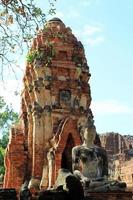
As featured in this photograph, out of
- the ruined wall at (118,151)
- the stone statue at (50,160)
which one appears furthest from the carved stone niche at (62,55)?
the ruined wall at (118,151)

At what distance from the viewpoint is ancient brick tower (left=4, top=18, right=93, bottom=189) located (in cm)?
1998

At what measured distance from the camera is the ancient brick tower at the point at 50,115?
65.6 ft

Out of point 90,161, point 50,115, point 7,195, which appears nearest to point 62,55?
point 50,115

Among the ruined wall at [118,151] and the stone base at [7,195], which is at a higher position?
the ruined wall at [118,151]

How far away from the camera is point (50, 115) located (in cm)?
2081

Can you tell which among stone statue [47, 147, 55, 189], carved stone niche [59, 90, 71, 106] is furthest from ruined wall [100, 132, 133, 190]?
stone statue [47, 147, 55, 189]

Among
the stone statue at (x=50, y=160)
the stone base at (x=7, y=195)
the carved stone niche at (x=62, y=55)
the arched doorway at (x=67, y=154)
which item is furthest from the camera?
the carved stone niche at (x=62, y=55)

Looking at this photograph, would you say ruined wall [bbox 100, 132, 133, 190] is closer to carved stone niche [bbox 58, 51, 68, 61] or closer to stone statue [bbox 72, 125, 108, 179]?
carved stone niche [bbox 58, 51, 68, 61]

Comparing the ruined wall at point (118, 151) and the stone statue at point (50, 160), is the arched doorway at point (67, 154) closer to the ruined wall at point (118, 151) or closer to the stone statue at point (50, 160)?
the stone statue at point (50, 160)

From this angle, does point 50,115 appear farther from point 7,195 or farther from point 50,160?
point 7,195

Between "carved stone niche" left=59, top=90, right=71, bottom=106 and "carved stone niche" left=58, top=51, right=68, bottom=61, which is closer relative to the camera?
"carved stone niche" left=59, top=90, right=71, bottom=106

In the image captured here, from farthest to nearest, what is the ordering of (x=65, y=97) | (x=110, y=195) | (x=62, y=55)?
(x=62, y=55)
(x=65, y=97)
(x=110, y=195)

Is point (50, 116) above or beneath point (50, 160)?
above

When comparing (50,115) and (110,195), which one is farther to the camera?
(50,115)
